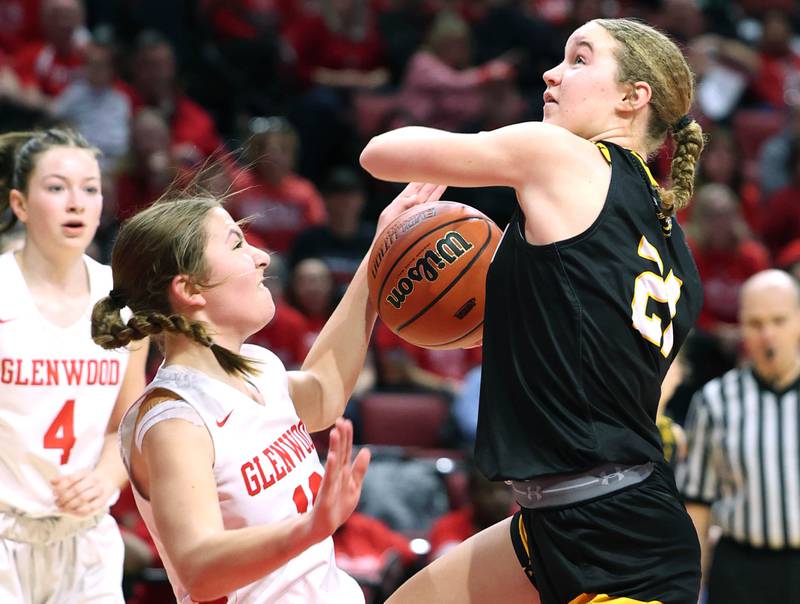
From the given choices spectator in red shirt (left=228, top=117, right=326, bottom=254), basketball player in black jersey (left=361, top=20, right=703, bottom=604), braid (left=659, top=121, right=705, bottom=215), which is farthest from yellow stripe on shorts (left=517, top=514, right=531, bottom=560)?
spectator in red shirt (left=228, top=117, right=326, bottom=254)

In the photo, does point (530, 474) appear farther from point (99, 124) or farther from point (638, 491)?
point (99, 124)

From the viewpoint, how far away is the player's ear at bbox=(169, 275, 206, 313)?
3020mm

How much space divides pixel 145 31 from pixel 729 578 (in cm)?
672

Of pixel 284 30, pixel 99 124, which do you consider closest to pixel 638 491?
pixel 99 124

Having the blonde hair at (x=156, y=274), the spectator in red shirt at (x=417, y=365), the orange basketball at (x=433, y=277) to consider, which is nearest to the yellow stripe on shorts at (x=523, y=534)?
the orange basketball at (x=433, y=277)

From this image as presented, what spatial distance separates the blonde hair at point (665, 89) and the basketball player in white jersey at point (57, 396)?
6.18 feet

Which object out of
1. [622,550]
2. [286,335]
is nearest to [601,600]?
[622,550]

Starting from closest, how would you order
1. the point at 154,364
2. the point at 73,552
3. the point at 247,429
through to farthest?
the point at 247,429
the point at 73,552
the point at 154,364

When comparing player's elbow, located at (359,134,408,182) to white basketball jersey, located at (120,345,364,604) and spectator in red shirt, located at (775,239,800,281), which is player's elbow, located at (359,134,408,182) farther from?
spectator in red shirt, located at (775,239,800,281)

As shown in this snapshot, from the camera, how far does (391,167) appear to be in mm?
3070

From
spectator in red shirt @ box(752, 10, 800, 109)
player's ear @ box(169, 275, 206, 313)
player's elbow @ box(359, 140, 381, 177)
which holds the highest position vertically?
player's elbow @ box(359, 140, 381, 177)

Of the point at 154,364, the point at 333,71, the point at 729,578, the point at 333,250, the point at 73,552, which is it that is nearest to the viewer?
the point at 73,552

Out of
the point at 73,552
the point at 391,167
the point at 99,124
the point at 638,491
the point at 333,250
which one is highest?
the point at 391,167

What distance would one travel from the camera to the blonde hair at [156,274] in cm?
301
